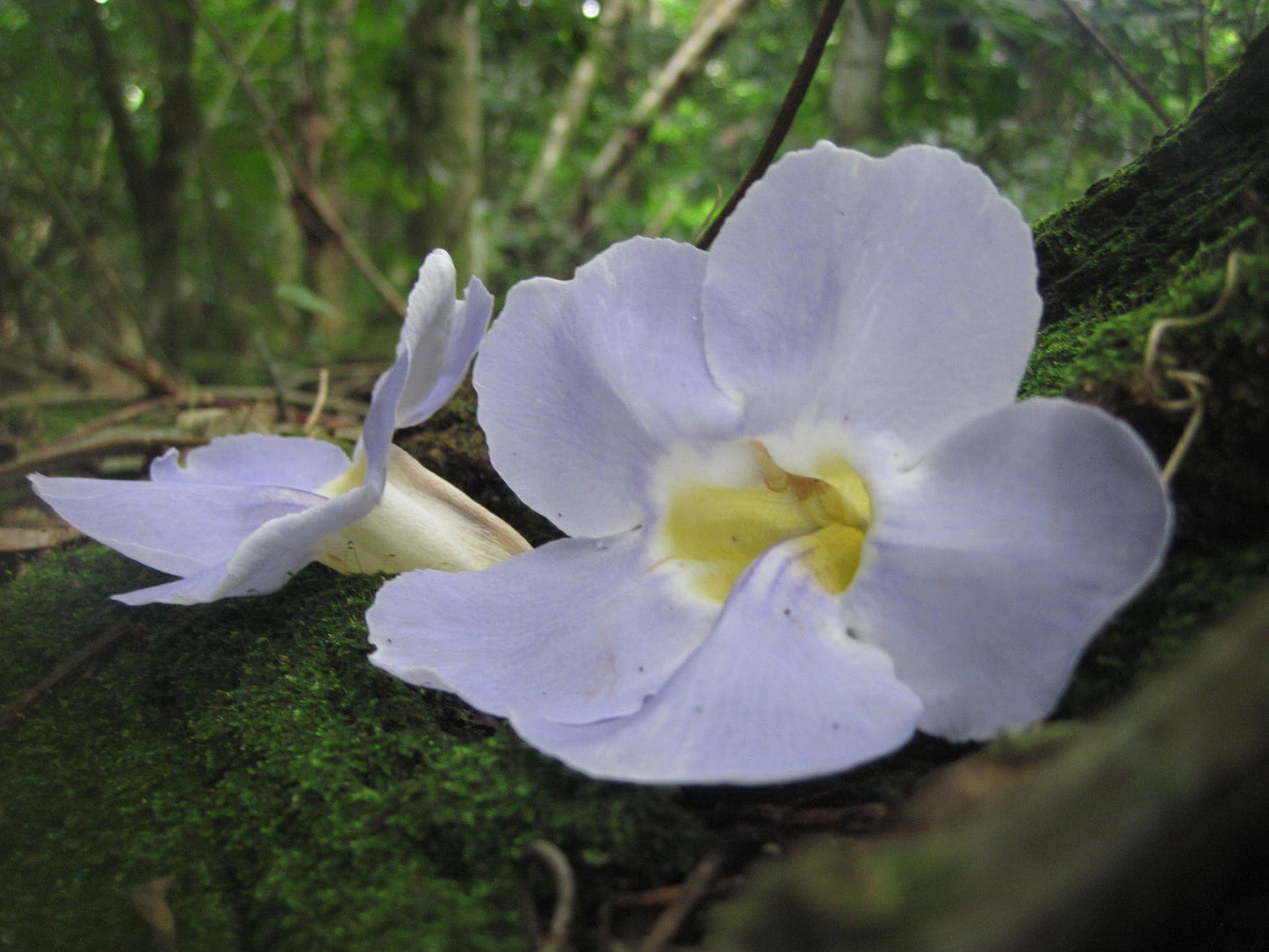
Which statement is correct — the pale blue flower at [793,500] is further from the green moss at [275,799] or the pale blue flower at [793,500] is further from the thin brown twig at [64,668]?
the thin brown twig at [64,668]

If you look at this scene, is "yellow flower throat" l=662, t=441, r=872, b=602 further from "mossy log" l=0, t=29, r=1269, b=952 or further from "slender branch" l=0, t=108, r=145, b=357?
"slender branch" l=0, t=108, r=145, b=357

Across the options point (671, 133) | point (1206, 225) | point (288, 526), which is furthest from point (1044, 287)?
point (671, 133)

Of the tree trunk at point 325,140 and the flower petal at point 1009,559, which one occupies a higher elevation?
the flower petal at point 1009,559

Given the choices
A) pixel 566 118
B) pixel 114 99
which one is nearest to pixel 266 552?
pixel 114 99

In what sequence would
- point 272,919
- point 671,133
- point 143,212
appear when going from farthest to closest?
1. point 671,133
2. point 143,212
3. point 272,919

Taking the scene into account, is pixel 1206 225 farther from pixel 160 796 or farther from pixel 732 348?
pixel 160 796

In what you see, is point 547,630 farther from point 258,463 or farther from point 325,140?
point 325,140

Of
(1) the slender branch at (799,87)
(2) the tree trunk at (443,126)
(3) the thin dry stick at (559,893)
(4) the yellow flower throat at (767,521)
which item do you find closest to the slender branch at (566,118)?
(2) the tree trunk at (443,126)
